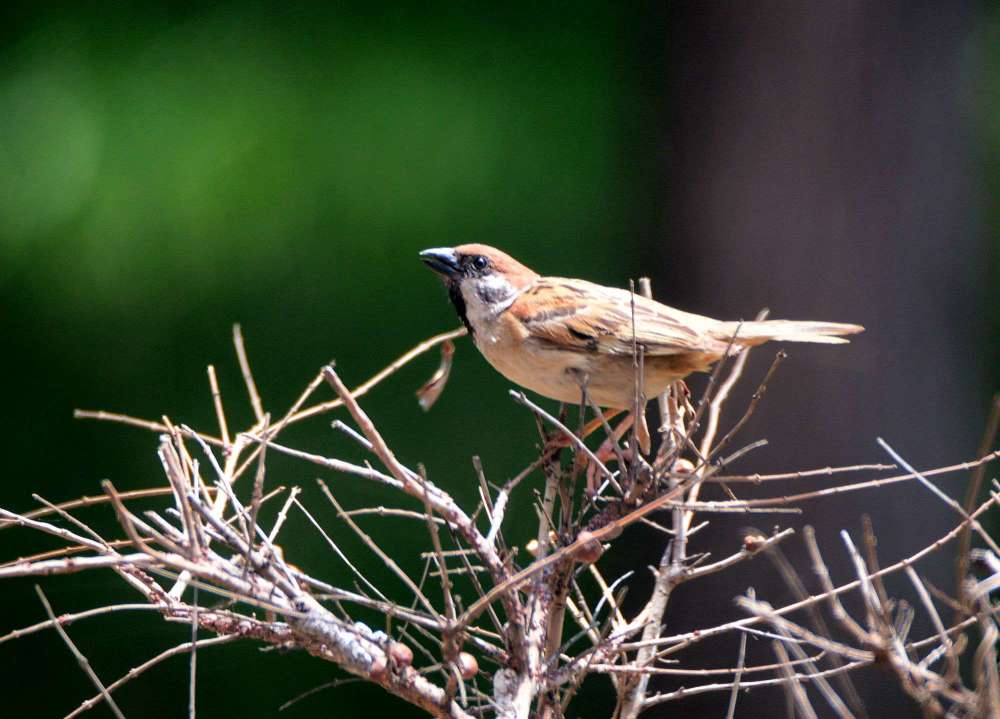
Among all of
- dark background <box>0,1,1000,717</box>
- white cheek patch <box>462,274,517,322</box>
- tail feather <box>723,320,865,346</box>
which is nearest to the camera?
tail feather <box>723,320,865,346</box>

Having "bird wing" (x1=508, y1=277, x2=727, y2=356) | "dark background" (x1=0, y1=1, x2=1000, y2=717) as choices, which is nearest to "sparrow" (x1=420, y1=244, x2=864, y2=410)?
"bird wing" (x1=508, y1=277, x2=727, y2=356)

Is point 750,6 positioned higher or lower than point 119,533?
higher

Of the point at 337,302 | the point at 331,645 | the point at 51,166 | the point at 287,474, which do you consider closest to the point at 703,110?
the point at 337,302

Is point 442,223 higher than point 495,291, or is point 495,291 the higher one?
point 495,291

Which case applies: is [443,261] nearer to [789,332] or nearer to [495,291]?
[495,291]

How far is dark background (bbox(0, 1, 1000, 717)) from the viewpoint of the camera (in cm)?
263

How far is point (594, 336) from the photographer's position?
1.53m

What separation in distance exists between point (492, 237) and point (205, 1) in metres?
0.98

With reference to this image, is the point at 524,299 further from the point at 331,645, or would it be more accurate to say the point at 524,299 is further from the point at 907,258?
the point at 907,258

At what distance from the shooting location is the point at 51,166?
9.66 feet

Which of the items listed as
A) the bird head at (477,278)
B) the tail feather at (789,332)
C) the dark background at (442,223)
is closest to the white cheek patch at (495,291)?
the bird head at (477,278)

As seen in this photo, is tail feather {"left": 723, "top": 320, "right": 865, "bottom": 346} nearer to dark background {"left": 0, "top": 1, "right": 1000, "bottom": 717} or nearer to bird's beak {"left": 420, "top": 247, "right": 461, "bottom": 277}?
bird's beak {"left": 420, "top": 247, "right": 461, "bottom": 277}

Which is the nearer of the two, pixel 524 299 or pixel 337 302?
pixel 524 299

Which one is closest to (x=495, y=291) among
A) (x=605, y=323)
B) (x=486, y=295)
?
(x=486, y=295)
